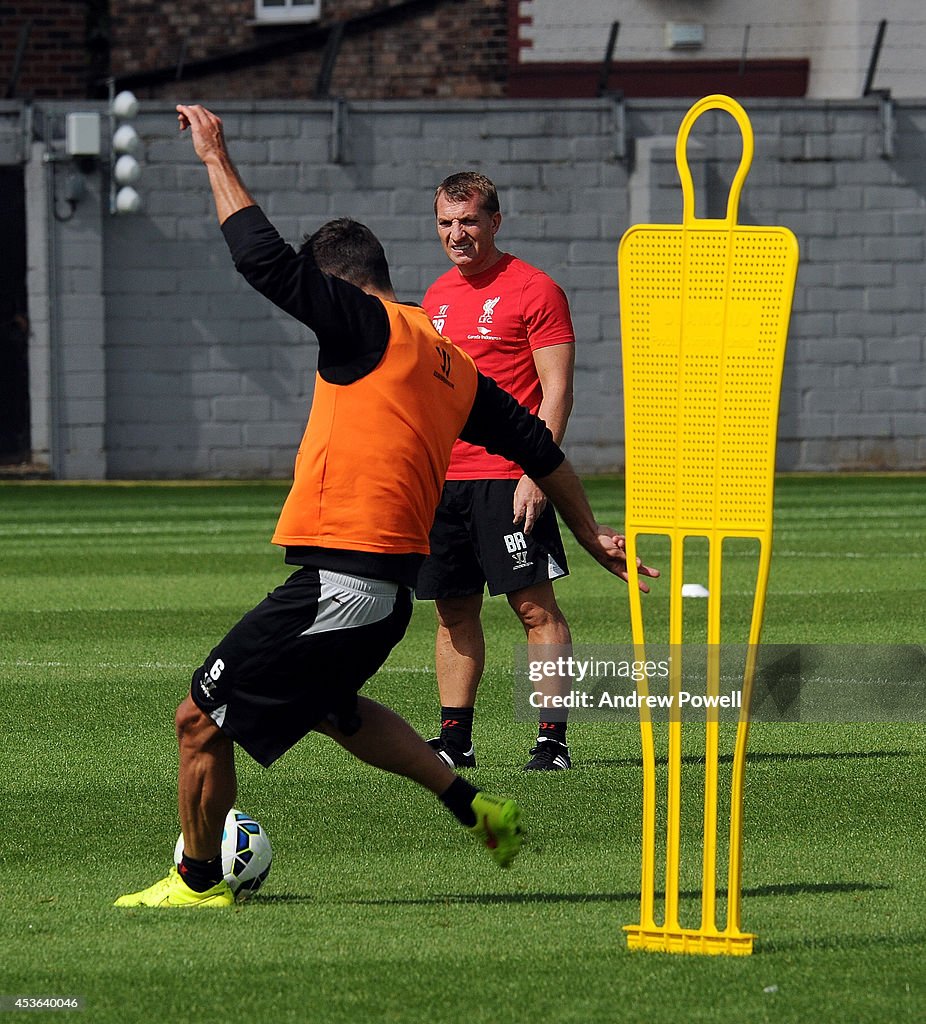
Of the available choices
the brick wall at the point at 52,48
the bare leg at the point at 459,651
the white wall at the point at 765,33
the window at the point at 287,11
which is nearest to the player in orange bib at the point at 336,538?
the bare leg at the point at 459,651

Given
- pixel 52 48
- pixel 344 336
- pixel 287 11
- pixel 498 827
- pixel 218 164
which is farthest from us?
pixel 287 11

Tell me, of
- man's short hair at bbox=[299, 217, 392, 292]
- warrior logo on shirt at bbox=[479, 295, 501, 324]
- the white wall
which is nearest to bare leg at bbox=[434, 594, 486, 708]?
warrior logo on shirt at bbox=[479, 295, 501, 324]

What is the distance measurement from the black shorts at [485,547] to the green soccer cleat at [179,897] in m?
2.11

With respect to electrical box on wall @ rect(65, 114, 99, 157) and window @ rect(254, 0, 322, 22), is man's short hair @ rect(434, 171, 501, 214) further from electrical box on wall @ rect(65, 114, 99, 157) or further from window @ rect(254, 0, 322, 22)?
window @ rect(254, 0, 322, 22)

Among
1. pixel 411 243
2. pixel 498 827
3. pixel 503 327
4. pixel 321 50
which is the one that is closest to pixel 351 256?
pixel 498 827

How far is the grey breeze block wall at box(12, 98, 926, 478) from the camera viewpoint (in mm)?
21703

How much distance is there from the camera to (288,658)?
465 cm

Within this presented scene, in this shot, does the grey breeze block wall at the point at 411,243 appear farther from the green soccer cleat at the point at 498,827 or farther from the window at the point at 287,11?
the green soccer cleat at the point at 498,827

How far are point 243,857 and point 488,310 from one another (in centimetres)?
260

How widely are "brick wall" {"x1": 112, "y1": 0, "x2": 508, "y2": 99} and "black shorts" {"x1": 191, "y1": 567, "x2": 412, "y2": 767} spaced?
22246 millimetres

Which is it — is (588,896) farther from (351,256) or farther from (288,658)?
(351,256)

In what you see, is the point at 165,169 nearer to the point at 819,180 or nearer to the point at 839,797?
the point at 819,180

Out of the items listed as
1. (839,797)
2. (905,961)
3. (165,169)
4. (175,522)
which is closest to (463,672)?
(839,797)

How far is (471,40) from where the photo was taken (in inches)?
1035
